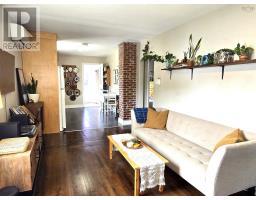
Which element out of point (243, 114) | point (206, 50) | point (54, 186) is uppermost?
point (206, 50)

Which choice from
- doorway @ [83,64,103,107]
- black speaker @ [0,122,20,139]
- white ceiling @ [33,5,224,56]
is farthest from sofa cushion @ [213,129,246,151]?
doorway @ [83,64,103,107]

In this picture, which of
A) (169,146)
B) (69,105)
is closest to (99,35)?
(169,146)

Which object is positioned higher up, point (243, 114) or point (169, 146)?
point (243, 114)

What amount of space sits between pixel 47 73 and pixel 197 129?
3.55 m

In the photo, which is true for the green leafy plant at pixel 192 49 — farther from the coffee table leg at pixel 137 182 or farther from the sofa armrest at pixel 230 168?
the coffee table leg at pixel 137 182

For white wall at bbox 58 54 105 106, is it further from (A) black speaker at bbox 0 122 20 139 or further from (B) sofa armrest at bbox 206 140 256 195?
(B) sofa armrest at bbox 206 140 256 195

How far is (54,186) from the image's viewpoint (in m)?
2.39

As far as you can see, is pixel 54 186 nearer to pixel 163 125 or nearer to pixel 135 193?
pixel 135 193

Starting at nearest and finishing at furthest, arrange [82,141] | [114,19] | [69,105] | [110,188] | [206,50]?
[110,188] < [206,50] < [114,19] < [82,141] < [69,105]

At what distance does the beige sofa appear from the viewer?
1.88 metres

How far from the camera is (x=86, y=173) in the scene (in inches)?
107

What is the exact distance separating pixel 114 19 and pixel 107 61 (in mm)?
5535

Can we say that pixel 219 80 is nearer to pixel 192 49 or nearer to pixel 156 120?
pixel 192 49

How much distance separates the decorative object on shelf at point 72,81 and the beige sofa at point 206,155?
20.1 feet
